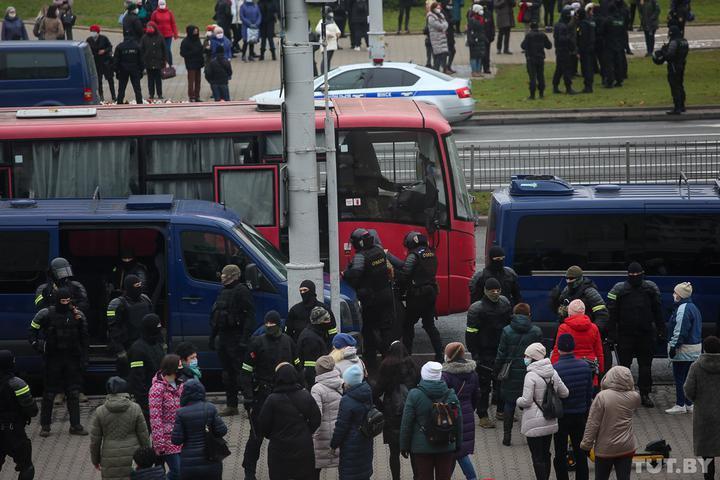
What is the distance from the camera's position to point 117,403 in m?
10.1

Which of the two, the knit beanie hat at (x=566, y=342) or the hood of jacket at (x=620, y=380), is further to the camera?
the knit beanie hat at (x=566, y=342)

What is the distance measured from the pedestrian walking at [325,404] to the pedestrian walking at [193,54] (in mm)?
20922

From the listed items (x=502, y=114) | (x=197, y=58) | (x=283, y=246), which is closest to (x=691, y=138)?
(x=502, y=114)

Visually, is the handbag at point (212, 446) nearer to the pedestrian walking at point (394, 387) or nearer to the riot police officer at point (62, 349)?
the pedestrian walking at point (394, 387)

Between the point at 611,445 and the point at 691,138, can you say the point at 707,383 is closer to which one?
the point at 611,445

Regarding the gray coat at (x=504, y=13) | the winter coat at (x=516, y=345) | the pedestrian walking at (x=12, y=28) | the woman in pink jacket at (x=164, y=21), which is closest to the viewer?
the winter coat at (x=516, y=345)

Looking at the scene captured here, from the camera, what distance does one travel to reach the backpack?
397 inches

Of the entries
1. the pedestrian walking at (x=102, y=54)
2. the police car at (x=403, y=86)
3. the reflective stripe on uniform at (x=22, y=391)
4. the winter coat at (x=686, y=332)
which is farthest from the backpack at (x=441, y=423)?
the pedestrian walking at (x=102, y=54)

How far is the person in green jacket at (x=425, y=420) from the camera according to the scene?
10133mm

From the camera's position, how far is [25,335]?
45.5 feet

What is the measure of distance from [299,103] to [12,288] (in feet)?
12.4

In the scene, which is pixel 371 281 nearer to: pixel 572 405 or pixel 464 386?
pixel 464 386

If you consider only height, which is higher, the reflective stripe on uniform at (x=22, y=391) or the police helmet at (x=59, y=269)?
the police helmet at (x=59, y=269)

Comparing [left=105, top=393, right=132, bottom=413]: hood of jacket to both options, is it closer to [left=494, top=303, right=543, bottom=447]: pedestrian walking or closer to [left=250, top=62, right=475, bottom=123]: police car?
[left=494, top=303, right=543, bottom=447]: pedestrian walking
